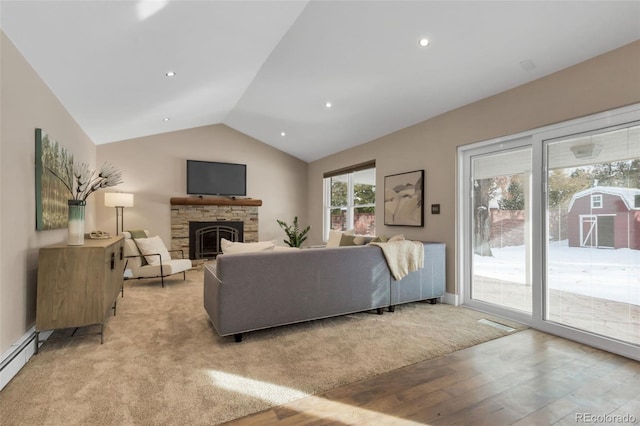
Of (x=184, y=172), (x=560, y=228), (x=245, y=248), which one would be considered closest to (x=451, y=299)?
(x=560, y=228)

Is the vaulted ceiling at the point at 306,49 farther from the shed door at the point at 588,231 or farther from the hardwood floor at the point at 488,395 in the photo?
the hardwood floor at the point at 488,395

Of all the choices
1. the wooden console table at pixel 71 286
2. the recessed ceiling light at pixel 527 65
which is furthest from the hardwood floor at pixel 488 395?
the recessed ceiling light at pixel 527 65

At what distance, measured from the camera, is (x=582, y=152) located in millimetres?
2879

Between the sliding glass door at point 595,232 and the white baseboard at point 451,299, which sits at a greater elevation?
the sliding glass door at point 595,232

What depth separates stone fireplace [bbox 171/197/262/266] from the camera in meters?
6.38

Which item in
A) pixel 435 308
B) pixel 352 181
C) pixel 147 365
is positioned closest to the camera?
pixel 147 365

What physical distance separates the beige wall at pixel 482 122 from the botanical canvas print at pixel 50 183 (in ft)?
14.1

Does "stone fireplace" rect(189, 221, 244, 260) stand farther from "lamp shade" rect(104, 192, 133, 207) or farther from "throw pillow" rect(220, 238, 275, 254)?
"throw pillow" rect(220, 238, 275, 254)

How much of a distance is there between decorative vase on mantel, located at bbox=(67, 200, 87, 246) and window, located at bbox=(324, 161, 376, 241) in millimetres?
4235

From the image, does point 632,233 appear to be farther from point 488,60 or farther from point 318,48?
point 318,48

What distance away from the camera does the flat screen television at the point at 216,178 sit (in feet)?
21.4

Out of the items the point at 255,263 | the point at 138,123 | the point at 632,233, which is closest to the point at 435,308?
the point at 632,233

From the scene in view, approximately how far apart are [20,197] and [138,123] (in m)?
3.19

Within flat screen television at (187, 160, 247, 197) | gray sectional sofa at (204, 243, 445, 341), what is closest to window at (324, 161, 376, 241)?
flat screen television at (187, 160, 247, 197)
